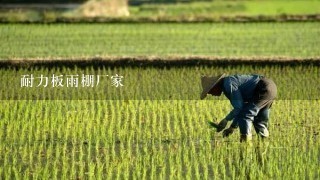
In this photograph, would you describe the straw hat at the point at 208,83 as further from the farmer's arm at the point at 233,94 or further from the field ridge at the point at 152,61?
the field ridge at the point at 152,61

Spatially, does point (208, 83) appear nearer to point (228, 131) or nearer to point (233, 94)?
point (233, 94)

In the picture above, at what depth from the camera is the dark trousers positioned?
7.68m

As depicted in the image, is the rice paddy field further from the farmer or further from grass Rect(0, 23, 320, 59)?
the farmer

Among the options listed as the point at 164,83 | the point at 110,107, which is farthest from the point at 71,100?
the point at 164,83

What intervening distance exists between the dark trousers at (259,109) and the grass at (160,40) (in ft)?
18.2

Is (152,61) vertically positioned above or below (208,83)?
above

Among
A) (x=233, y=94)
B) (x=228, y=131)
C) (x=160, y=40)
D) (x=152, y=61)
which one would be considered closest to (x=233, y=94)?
(x=233, y=94)

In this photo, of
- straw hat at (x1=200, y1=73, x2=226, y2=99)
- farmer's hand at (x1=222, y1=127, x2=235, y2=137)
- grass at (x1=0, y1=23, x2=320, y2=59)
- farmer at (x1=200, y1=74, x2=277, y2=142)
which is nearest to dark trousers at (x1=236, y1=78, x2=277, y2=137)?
farmer at (x1=200, y1=74, x2=277, y2=142)

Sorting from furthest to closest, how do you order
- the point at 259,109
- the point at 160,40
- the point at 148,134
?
the point at 160,40 < the point at 148,134 < the point at 259,109

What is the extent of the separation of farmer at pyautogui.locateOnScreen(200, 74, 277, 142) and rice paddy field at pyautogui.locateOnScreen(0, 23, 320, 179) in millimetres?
193

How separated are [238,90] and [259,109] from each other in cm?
31

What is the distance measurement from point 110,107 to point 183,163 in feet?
9.04

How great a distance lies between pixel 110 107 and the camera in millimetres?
9945

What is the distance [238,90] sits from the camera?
25.2 ft
